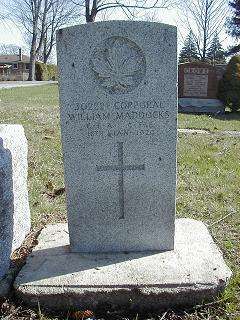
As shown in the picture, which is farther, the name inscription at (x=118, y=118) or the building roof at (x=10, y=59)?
the building roof at (x=10, y=59)

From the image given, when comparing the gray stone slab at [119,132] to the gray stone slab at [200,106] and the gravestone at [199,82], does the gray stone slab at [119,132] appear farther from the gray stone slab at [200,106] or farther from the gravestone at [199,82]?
the gravestone at [199,82]

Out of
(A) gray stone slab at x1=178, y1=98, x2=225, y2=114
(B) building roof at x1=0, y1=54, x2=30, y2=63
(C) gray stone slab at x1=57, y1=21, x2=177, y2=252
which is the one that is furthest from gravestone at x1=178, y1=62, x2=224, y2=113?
(B) building roof at x1=0, y1=54, x2=30, y2=63

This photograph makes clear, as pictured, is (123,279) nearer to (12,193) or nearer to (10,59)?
(12,193)

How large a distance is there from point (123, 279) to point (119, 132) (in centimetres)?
107

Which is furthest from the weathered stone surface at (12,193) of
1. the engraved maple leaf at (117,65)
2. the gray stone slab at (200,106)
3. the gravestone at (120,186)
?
the gray stone slab at (200,106)

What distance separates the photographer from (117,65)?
324 centimetres

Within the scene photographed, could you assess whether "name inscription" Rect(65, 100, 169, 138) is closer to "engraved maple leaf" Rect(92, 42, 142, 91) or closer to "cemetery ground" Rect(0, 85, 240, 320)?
"engraved maple leaf" Rect(92, 42, 142, 91)

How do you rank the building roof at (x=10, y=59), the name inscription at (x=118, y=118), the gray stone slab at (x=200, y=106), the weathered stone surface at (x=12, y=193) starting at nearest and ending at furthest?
the weathered stone surface at (x=12, y=193) → the name inscription at (x=118, y=118) → the gray stone slab at (x=200, y=106) → the building roof at (x=10, y=59)

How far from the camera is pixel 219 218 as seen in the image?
4.43 m

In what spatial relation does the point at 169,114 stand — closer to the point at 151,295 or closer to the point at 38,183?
the point at 151,295

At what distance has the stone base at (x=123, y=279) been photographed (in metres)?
2.94

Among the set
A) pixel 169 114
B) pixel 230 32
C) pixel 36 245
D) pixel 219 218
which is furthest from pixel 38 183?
pixel 230 32

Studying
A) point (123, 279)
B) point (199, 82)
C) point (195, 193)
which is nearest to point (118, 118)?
point (123, 279)

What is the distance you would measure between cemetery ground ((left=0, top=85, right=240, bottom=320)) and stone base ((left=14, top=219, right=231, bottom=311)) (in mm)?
86
